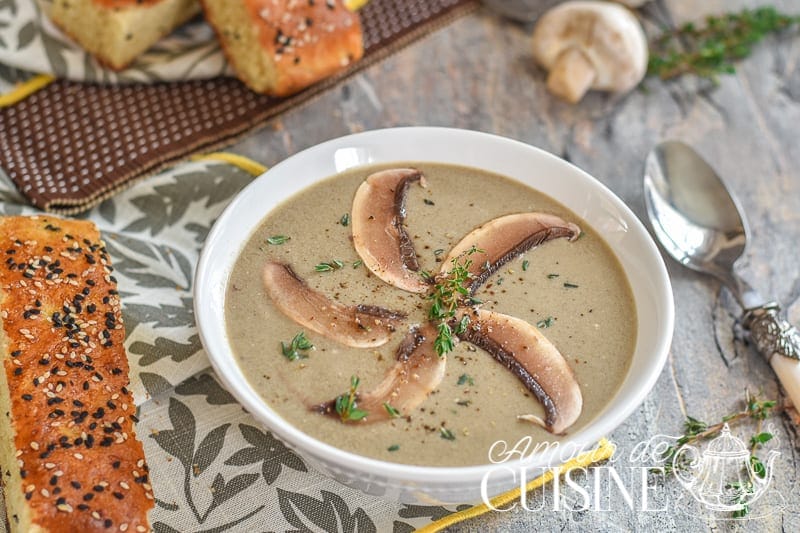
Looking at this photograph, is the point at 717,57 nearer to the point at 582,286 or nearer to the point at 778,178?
the point at 778,178

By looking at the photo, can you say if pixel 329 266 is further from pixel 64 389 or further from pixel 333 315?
pixel 64 389

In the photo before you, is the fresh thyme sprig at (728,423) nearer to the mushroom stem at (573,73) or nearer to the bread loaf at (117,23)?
the mushroom stem at (573,73)

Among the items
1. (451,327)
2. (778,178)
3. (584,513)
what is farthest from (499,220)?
(778,178)

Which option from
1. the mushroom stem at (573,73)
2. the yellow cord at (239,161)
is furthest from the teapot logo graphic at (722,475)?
the yellow cord at (239,161)

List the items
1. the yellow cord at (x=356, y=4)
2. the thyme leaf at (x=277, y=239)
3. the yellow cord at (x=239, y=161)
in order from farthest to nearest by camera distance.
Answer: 1. the yellow cord at (x=356, y=4)
2. the yellow cord at (x=239, y=161)
3. the thyme leaf at (x=277, y=239)

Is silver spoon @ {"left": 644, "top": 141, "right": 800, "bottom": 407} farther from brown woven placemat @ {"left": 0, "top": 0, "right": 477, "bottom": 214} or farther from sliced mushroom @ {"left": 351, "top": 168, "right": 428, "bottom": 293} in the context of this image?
brown woven placemat @ {"left": 0, "top": 0, "right": 477, "bottom": 214}

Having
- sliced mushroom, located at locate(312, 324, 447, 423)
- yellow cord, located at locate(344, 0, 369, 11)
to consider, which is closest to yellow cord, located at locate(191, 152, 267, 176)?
yellow cord, located at locate(344, 0, 369, 11)

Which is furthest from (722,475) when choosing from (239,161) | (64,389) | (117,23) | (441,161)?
(117,23)
